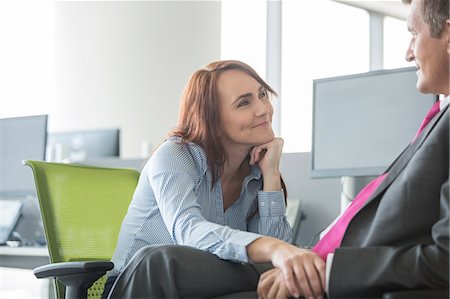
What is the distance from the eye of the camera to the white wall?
670 cm

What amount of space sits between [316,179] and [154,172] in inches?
59.2

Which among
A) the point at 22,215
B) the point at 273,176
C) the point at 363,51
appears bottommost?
the point at 22,215

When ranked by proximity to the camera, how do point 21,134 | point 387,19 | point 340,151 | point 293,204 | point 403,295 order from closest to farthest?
point 403,295, point 340,151, point 293,204, point 21,134, point 387,19

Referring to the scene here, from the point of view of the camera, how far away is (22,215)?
13.4 feet

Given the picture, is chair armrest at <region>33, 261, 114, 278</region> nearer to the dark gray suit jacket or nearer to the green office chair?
the green office chair

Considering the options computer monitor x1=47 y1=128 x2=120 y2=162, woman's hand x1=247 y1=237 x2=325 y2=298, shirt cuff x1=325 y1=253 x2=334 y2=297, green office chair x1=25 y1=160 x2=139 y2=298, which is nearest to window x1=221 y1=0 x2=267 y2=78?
computer monitor x1=47 y1=128 x2=120 y2=162

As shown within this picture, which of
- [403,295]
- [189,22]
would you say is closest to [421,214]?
[403,295]

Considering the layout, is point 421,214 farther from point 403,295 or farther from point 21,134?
point 21,134

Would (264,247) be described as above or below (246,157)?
below

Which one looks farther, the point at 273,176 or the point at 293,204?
the point at 293,204

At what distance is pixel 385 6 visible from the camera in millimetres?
7148

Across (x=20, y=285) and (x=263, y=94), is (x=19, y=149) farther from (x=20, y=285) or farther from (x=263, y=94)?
(x=263, y=94)

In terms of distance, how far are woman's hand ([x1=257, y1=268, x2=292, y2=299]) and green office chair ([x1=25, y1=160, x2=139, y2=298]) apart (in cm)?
56

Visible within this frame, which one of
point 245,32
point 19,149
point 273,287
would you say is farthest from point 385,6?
point 273,287
